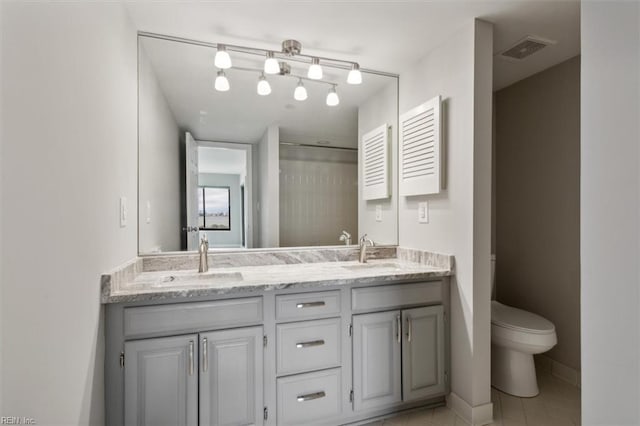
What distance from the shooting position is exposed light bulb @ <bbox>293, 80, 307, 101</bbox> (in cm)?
230

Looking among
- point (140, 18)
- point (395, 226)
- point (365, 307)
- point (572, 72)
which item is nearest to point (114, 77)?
point (140, 18)

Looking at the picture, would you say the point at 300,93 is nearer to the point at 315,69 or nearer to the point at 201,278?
the point at 315,69

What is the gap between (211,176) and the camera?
2143 millimetres

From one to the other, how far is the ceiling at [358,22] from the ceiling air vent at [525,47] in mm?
50

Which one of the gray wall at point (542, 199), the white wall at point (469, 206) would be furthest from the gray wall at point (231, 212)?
the gray wall at point (542, 199)

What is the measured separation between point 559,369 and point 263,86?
2952 mm

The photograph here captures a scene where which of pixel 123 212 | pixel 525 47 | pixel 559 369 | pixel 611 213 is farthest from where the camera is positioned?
pixel 559 369

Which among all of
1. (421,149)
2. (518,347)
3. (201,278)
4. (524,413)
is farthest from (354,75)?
(524,413)

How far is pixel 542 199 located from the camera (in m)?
2.54

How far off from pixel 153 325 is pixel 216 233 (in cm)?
77

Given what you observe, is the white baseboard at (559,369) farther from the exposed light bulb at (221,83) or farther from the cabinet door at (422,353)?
the exposed light bulb at (221,83)

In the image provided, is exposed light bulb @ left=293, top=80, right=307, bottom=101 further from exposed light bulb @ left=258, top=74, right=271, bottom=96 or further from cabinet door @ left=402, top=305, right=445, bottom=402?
cabinet door @ left=402, top=305, right=445, bottom=402

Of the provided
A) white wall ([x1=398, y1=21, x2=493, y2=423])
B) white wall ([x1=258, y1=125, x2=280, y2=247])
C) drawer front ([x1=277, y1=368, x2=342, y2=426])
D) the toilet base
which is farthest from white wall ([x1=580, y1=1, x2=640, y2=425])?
white wall ([x1=258, y1=125, x2=280, y2=247])

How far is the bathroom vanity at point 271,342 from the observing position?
1.46m
